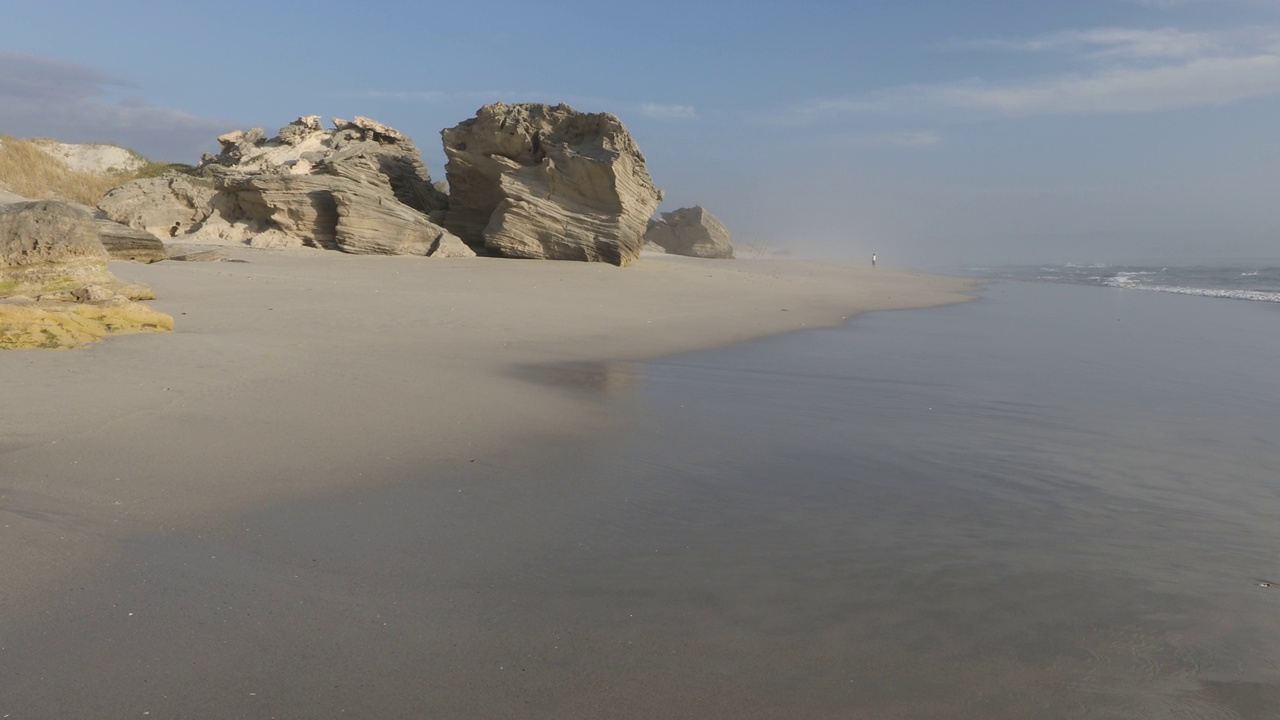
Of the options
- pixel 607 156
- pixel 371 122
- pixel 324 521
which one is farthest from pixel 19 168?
pixel 324 521

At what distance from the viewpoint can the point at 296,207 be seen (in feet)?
50.2

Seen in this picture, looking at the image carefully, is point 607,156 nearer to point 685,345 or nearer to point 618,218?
point 618,218

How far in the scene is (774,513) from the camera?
385 cm

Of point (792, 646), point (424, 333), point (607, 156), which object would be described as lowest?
point (792, 646)

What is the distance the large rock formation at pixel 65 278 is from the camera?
20.9ft

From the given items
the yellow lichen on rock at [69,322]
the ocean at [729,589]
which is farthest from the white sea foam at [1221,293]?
the yellow lichen on rock at [69,322]

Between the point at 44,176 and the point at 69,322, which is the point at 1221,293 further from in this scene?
the point at 44,176

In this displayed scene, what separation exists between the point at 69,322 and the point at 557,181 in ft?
34.5

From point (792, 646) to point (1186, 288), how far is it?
26.6m

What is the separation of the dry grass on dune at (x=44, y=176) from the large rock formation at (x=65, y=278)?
1273 centimetres

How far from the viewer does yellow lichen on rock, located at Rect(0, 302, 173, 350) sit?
19.1 feet

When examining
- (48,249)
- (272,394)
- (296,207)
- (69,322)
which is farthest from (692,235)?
(272,394)

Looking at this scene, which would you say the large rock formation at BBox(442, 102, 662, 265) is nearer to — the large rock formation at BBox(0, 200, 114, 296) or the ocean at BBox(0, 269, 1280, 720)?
the large rock formation at BBox(0, 200, 114, 296)

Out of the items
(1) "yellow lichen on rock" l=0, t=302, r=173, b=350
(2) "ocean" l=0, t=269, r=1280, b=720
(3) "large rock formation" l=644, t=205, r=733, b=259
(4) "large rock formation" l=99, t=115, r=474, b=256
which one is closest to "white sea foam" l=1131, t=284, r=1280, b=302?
(3) "large rock formation" l=644, t=205, r=733, b=259
